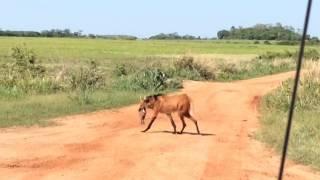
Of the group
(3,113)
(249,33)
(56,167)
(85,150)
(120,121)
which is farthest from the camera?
(249,33)

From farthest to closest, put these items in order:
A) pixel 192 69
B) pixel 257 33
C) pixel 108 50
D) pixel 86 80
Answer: pixel 257 33, pixel 108 50, pixel 192 69, pixel 86 80

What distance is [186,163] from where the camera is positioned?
10.6 metres

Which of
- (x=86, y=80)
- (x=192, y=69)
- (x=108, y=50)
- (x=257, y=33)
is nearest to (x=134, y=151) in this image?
(x=86, y=80)

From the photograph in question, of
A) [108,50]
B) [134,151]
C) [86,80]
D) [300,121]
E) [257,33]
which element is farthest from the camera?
[257,33]

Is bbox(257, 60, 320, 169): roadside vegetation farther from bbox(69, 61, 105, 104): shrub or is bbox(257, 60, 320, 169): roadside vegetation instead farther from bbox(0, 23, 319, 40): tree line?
bbox(0, 23, 319, 40): tree line

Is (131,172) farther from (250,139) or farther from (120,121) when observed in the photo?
(120,121)

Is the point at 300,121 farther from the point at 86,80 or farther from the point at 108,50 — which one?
the point at 108,50

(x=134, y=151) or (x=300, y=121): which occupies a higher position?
(x=134, y=151)

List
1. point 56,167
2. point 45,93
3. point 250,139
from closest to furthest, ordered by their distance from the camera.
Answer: point 56,167
point 250,139
point 45,93

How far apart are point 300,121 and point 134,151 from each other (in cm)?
598

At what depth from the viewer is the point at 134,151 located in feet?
38.4

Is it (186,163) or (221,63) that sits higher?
(186,163)

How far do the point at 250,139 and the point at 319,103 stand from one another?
19.4 ft

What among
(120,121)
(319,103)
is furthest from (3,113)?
(319,103)
